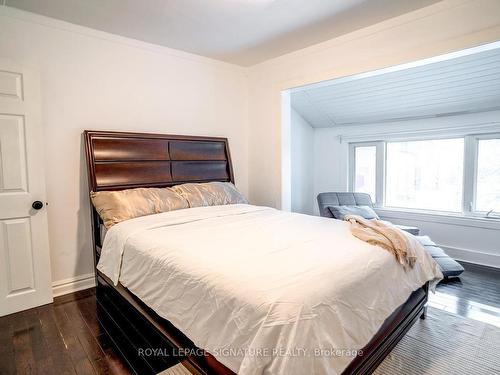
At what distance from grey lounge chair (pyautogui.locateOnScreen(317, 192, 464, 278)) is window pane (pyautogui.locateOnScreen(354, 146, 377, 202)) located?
22.0 inches

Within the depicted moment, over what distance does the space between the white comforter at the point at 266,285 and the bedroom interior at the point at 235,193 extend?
0.01 m

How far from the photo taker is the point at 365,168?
502 centimetres

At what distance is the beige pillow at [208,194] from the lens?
116 inches

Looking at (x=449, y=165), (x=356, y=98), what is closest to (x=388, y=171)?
(x=449, y=165)

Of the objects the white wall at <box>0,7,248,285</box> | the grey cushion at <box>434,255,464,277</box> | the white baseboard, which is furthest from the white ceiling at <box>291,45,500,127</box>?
the white baseboard

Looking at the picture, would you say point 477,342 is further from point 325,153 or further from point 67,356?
point 325,153

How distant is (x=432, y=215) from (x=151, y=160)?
389 centimetres

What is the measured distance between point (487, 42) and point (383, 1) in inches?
32.5

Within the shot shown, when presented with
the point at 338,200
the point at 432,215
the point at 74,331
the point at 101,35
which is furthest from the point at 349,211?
the point at 101,35

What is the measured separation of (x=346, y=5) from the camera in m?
2.38

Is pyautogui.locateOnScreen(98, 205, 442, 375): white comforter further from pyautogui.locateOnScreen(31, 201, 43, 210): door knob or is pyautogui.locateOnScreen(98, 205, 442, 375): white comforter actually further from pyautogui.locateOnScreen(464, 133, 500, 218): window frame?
pyautogui.locateOnScreen(464, 133, 500, 218): window frame

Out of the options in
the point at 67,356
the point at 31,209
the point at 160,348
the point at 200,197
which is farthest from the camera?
the point at 200,197

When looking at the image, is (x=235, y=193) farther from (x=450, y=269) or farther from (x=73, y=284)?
(x=450, y=269)

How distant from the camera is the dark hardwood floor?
1828 mm
